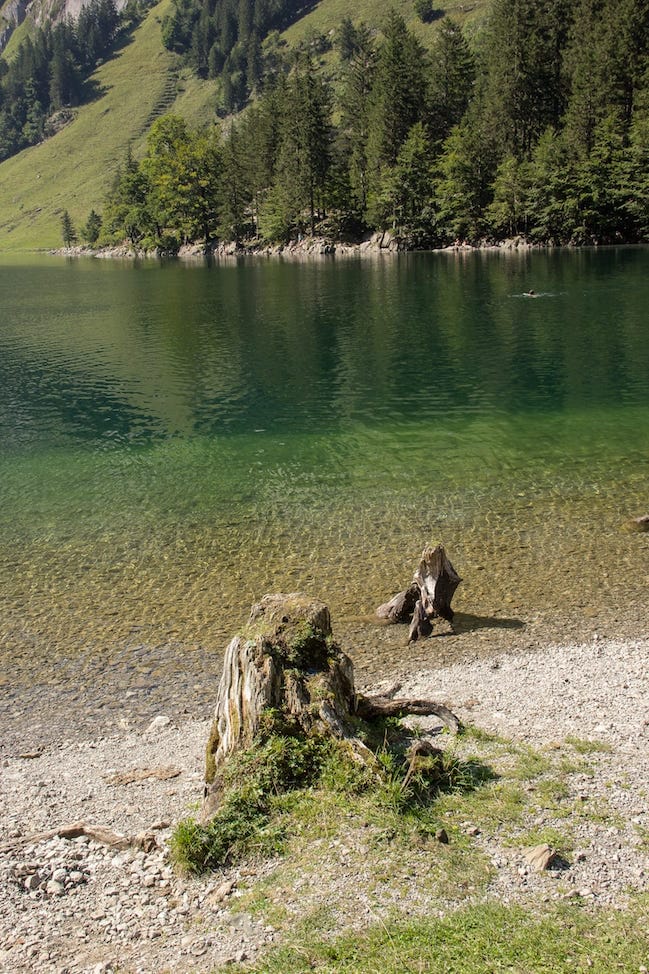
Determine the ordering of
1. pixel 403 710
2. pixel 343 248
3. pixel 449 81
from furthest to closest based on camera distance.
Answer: pixel 449 81, pixel 343 248, pixel 403 710

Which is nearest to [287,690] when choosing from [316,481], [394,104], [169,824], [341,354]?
[169,824]

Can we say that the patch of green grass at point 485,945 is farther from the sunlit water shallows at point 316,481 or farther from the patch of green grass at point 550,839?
the sunlit water shallows at point 316,481

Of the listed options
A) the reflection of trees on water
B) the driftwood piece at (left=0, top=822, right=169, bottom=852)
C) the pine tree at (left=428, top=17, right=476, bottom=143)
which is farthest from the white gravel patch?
the pine tree at (left=428, top=17, right=476, bottom=143)

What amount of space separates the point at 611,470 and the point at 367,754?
20.1m

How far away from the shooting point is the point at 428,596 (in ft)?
55.7

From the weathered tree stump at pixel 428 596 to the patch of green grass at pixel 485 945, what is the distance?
30.9 ft

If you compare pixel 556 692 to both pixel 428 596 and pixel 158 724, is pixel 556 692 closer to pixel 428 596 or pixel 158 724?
pixel 428 596

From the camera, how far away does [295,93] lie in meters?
151

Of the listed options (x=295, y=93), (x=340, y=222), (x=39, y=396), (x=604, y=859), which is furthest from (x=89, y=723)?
(x=295, y=93)

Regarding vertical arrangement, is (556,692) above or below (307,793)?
below

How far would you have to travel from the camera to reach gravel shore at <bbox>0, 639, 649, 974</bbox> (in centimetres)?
765

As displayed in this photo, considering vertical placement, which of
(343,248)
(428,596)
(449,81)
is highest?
(449,81)

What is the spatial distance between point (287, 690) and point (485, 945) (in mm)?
4041

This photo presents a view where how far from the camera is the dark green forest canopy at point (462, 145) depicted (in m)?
117
